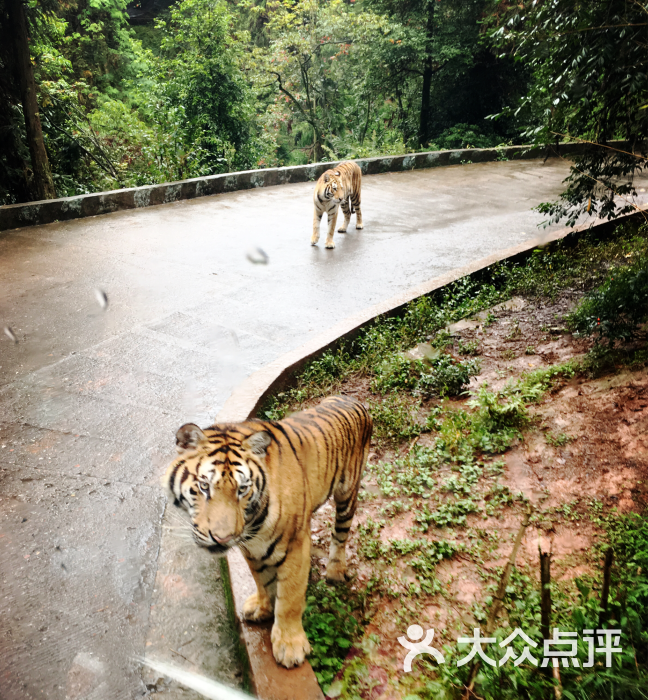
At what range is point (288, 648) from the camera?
7.46ft

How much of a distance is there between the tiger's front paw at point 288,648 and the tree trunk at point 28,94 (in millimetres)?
9499

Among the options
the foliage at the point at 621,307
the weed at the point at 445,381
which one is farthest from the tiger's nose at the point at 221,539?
the foliage at the point at 621,307

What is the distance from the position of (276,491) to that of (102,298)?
485 cm

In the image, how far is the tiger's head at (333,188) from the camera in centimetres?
826

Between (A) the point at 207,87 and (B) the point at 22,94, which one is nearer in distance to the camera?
(B) the point at 22,94

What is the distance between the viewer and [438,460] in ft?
12.5

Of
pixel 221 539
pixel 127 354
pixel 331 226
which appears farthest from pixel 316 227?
pixel 221 539

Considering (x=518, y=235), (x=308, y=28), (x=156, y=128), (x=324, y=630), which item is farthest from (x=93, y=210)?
(x=308, y=28)

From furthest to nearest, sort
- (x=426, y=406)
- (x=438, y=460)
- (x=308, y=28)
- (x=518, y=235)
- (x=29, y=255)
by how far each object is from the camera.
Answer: (x=308, y=28) → (x=518, y=235) → (x=29, y=255) → (x=426, y=406) → (x=438, y=460)

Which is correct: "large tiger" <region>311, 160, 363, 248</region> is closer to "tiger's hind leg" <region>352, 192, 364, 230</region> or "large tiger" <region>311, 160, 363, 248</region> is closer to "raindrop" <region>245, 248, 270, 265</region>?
"tiger's hind leg" <region>352, 192, 364, 230</region>

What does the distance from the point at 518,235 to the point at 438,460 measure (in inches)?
252

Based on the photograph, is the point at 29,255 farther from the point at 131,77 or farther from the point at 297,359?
the point at 131,77

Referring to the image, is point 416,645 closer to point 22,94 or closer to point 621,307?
point 621,307

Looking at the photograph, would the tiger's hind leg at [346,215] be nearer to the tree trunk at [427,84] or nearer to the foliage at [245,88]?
the foliage at [245,88]
